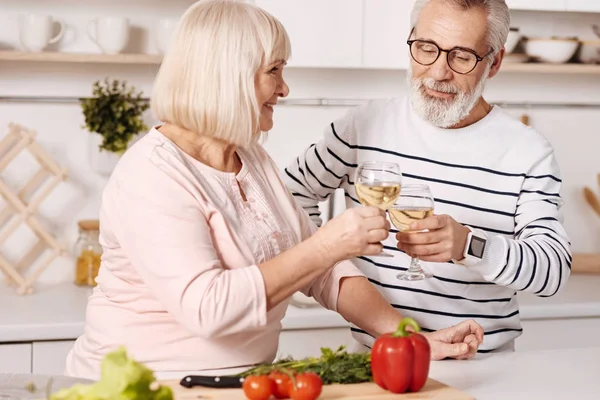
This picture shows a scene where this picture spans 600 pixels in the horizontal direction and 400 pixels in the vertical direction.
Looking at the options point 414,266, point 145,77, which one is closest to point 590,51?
point 145,77

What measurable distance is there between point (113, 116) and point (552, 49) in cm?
143

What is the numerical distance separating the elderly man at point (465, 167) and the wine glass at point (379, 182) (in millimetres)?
335

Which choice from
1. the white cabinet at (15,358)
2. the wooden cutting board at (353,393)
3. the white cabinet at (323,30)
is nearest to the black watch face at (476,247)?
the wooden cutting board at (353,393)

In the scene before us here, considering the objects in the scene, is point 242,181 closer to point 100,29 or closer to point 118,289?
point 118,289

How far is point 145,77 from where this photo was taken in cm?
296

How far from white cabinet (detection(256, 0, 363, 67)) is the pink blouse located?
1065 mm

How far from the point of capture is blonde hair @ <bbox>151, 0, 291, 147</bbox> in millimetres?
1571

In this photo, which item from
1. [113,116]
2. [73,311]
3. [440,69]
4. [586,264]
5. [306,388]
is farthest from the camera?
[586,264]

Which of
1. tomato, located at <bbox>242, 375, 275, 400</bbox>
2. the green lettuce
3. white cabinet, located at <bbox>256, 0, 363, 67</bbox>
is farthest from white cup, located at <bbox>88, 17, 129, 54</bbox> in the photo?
the green lettuce

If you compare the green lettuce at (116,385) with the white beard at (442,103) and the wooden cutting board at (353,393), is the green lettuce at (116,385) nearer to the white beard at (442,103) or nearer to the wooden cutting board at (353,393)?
the wooden cutting board at (353,393)

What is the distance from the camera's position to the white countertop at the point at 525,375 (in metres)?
1.59

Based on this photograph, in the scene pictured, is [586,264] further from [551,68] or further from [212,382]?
[212,382]

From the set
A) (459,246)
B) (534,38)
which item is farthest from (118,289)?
Answer: (534,38)

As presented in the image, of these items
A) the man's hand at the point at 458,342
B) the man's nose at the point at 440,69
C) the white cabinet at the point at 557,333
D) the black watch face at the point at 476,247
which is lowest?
the white cabinet at the point at 557,333
